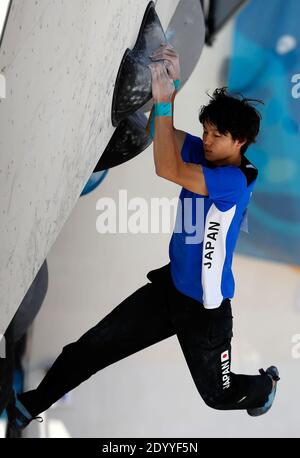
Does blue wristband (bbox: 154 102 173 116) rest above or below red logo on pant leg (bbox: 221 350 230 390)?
above

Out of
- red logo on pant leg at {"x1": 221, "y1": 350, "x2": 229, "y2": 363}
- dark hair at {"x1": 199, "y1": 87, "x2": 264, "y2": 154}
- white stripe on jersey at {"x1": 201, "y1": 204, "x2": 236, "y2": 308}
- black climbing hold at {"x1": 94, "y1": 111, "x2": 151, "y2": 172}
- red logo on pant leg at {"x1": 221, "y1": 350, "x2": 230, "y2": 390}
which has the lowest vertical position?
red logo on pant leg at {"x1": 221, "y1": 350, "x2": 230, "y2": 390}

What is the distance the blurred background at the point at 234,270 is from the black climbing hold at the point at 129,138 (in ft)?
2.75

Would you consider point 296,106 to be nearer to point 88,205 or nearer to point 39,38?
point 88,205

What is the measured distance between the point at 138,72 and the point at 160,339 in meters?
0.68

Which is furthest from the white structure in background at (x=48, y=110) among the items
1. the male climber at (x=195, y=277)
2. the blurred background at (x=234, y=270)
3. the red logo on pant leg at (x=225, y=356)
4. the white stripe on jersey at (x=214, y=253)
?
the blurred background at (x=234, y=270)

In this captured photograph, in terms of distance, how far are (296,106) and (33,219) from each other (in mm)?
1638

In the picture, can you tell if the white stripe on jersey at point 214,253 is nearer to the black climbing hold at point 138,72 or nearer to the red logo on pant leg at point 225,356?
the red logo on pant leg at point 225,356

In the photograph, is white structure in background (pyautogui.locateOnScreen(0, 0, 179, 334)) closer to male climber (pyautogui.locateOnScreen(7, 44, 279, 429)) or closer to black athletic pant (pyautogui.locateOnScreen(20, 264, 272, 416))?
male climber (pyautogui.locateOnScreen(7, 44, 279, 429))

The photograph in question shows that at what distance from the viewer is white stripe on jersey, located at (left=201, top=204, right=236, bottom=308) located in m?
1.42

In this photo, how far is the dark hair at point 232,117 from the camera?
1305 millimetres

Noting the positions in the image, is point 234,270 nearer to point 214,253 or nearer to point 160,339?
point 160,339

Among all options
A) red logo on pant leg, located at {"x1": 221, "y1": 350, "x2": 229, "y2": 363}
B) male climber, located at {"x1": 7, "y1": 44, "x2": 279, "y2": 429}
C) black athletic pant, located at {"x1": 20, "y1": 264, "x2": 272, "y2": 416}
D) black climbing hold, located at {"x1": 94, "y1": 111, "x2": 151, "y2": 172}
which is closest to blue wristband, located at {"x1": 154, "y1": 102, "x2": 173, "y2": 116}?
male climber, located at {"x1": 7, "y1": 44, "x2": 279, "y2": 429}

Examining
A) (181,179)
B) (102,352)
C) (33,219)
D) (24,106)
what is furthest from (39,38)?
(102,352)

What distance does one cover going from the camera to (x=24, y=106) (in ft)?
2.61
